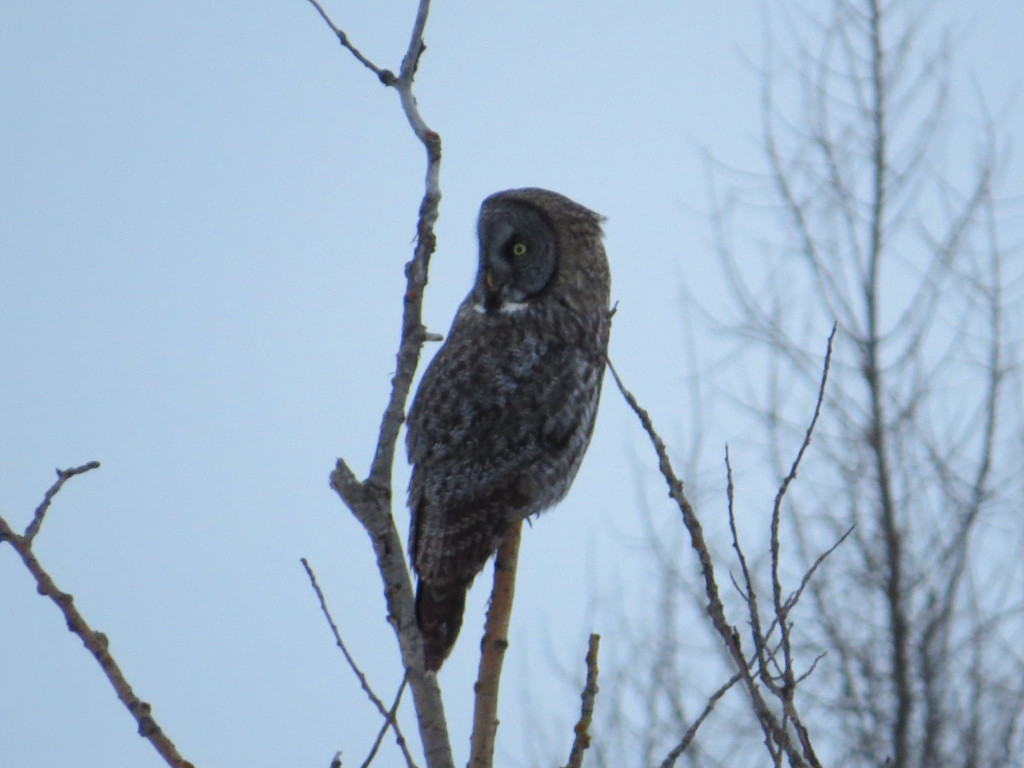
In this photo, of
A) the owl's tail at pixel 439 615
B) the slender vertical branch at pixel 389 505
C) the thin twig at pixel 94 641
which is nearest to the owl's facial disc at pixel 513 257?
the owl's tail at pixel 439 615

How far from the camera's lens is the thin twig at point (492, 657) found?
2.05 meters

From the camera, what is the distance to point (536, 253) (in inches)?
163

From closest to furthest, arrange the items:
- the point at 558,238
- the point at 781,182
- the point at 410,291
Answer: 1. the point at 410,291
2. the point at 558,238
3. the point at 781,182

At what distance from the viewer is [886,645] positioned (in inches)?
297

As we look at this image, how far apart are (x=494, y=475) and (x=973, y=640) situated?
4.47 m

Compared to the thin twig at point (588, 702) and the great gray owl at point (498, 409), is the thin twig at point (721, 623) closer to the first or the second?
the thin twig at point (588, 702)

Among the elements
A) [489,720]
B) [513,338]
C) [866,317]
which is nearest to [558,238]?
[513,338]

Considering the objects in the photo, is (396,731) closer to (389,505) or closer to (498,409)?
(389,505)

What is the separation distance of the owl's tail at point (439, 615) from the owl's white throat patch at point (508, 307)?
89 cm

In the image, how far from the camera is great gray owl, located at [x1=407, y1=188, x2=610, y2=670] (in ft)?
11.5

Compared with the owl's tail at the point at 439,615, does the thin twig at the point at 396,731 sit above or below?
below

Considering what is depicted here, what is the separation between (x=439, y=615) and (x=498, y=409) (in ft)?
2.08

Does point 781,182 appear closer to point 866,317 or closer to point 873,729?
point 866,317

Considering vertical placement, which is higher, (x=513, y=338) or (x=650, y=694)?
(x=650, y=694)
